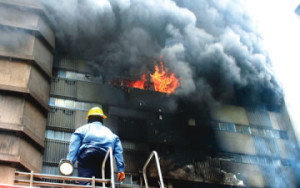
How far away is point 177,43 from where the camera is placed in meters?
16.2

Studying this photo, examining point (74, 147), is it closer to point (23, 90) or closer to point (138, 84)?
point (23, 90)

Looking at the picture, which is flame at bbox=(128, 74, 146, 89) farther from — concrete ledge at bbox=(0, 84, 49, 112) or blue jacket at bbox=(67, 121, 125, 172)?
blue jacket at bbox=(67, 121, 125, 172)

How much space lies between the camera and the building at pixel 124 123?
1101cm

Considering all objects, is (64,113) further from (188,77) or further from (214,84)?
(214,84)

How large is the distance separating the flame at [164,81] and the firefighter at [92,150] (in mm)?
7684

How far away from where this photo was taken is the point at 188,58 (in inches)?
648

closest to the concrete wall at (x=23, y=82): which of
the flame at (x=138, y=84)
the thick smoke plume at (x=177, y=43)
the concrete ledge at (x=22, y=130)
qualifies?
the concrete ledge at (x=22, y=130)

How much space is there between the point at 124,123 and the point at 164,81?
9.50 feet

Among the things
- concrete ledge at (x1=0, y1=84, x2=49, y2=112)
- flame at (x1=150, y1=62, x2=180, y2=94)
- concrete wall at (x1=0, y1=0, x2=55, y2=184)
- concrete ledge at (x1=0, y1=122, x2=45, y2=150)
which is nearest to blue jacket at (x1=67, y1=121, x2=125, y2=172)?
concrete wall at (x1=0, y1=0, x2=55, y2=184)

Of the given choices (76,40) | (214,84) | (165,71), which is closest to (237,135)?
(214,84)

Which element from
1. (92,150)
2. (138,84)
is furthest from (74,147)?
(138,84)

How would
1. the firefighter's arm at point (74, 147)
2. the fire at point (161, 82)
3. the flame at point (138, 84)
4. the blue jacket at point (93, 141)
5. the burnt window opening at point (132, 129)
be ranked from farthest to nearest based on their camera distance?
the fire at point (161, 82), the flame at point (138, 84), the burnt window opening at point (132, 129), the blue jacket at point (93, 141), the firefighter's arm at point (74, 147)

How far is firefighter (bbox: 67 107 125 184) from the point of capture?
21.2 ft

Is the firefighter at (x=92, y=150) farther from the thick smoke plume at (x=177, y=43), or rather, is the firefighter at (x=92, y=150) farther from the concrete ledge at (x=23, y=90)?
the thick smoke plume at (x=177, y=43)
